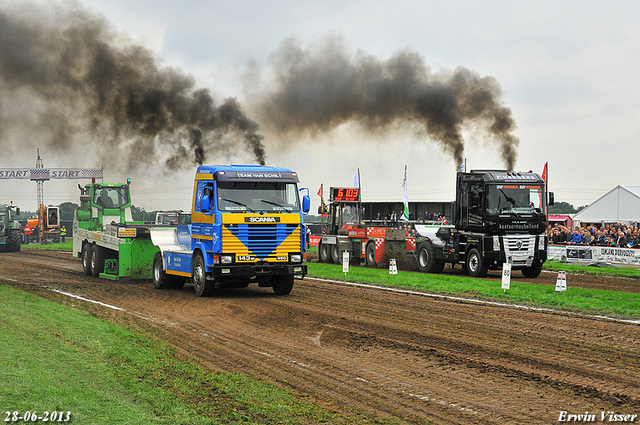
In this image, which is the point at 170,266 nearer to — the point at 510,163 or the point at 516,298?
the point at 516,298

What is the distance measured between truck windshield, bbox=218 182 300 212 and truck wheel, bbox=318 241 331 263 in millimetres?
16062

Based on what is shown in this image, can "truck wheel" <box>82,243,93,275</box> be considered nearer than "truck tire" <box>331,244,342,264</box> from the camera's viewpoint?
Yes

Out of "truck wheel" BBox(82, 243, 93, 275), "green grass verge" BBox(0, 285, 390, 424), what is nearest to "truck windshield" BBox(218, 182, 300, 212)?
"green grass verge" BBox(0, 285, 390, 424)

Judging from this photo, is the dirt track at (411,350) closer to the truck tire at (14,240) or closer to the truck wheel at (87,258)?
the truck wheel at (87,258)

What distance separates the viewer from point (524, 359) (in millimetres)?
Result: 9078

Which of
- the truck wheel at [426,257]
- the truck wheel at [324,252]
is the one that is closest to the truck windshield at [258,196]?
the truck wheel at [426,257]

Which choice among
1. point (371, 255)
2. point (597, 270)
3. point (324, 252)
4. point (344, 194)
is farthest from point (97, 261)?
point (597, 270)

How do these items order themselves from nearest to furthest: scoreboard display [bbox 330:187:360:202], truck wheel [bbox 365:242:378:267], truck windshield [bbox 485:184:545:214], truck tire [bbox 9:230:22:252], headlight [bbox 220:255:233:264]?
1. headlight [bbox 220:255:233:264]
2. truck windshield [bbox 485:184:545:214]
3. truck wheel [bbox 365:242:378:267]
4. scoreboard display [bbox 330:187:360:202]
5. truck tire [bbox 9:230:22:252]

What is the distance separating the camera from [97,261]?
22.5 m

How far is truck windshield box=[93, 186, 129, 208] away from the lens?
1053 inches

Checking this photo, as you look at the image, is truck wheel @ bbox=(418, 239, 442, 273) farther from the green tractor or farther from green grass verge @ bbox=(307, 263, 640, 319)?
the green tractor

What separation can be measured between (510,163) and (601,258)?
229 inches

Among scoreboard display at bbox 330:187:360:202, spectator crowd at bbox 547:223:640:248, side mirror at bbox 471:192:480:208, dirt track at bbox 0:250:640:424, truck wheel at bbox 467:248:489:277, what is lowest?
dirt track at bbox 0:250:640:424

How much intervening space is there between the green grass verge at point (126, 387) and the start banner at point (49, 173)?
178ft
